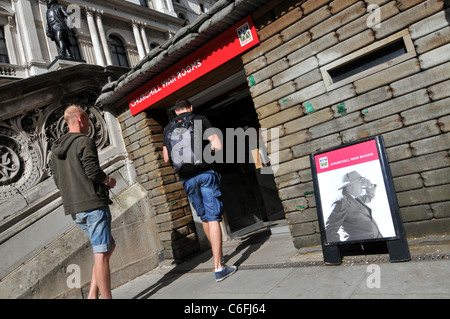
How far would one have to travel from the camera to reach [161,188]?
209 inches

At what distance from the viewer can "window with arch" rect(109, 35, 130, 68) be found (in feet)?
83.4

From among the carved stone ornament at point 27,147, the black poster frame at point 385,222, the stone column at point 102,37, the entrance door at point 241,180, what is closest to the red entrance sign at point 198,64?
the entrance door at point 241,180

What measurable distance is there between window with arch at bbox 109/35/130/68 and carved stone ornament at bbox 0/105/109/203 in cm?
2207

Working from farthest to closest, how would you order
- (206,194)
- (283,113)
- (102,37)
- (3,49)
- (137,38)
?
(137,38)
(102,37)
(3,49)
(283,113)
(206,194)

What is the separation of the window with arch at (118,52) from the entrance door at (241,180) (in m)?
21.7

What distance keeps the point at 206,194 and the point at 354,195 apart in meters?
1.60

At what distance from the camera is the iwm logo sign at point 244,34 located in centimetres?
385

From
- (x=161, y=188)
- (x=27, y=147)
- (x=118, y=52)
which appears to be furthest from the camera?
(x=118, y=52)

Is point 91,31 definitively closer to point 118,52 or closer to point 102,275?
point 118,52

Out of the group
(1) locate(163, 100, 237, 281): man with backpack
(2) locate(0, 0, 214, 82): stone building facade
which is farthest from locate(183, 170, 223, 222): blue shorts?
(2) locate(0, 0, 214, 82): stone building facade

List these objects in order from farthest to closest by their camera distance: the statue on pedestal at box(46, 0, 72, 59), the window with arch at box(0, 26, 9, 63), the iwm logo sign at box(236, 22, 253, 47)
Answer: the window with arch at box(0, 26, 9, 63) → the statue on pedestal at box(46, 0, 72, 59) → the iwm logo sign at box(236, 22, 253, 47)

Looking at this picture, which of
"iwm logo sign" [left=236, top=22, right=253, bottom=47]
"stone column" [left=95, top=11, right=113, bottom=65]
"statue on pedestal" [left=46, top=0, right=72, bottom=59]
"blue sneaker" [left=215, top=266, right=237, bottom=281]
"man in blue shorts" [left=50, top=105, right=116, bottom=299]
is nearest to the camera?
"man in blue shorts" [left=50, top=105, right=116, bottom=299]

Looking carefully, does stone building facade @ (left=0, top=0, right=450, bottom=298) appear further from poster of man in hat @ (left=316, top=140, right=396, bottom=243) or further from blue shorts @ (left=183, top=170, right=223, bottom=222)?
blue shorts @ (left=183, top=170, right=223, bottom=222)

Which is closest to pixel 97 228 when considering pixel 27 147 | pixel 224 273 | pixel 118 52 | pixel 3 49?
pixel 224 273
